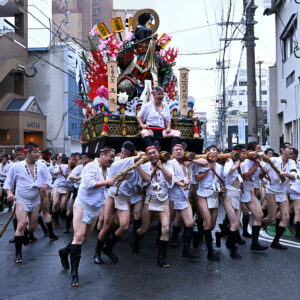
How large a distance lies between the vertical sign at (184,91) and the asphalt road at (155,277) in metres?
3.35

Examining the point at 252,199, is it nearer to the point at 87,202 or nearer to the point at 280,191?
the point at 280,191

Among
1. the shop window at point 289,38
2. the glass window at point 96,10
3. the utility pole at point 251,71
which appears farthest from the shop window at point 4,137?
the glass window at point 96,10

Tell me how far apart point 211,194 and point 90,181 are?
2120mm

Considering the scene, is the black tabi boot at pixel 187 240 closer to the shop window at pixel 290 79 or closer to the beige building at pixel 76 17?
the shop window at pixel 290 79

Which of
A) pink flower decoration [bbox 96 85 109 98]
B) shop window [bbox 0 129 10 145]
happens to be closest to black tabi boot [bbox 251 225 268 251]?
pink flower decoration [bbox 96 85 109 98]

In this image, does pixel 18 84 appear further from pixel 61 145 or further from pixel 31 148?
pixel 31 148

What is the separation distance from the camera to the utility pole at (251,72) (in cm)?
1341

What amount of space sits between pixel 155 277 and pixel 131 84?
5.06m

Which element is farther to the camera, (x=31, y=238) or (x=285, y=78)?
(x=285, y=78)

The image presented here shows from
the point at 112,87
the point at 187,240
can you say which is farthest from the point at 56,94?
the point at 187,240

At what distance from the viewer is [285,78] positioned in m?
19.5

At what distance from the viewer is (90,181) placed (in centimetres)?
521

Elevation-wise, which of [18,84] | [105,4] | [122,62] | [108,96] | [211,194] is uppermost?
[105,4]

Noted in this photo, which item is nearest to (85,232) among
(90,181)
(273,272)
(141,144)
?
(90,181)
